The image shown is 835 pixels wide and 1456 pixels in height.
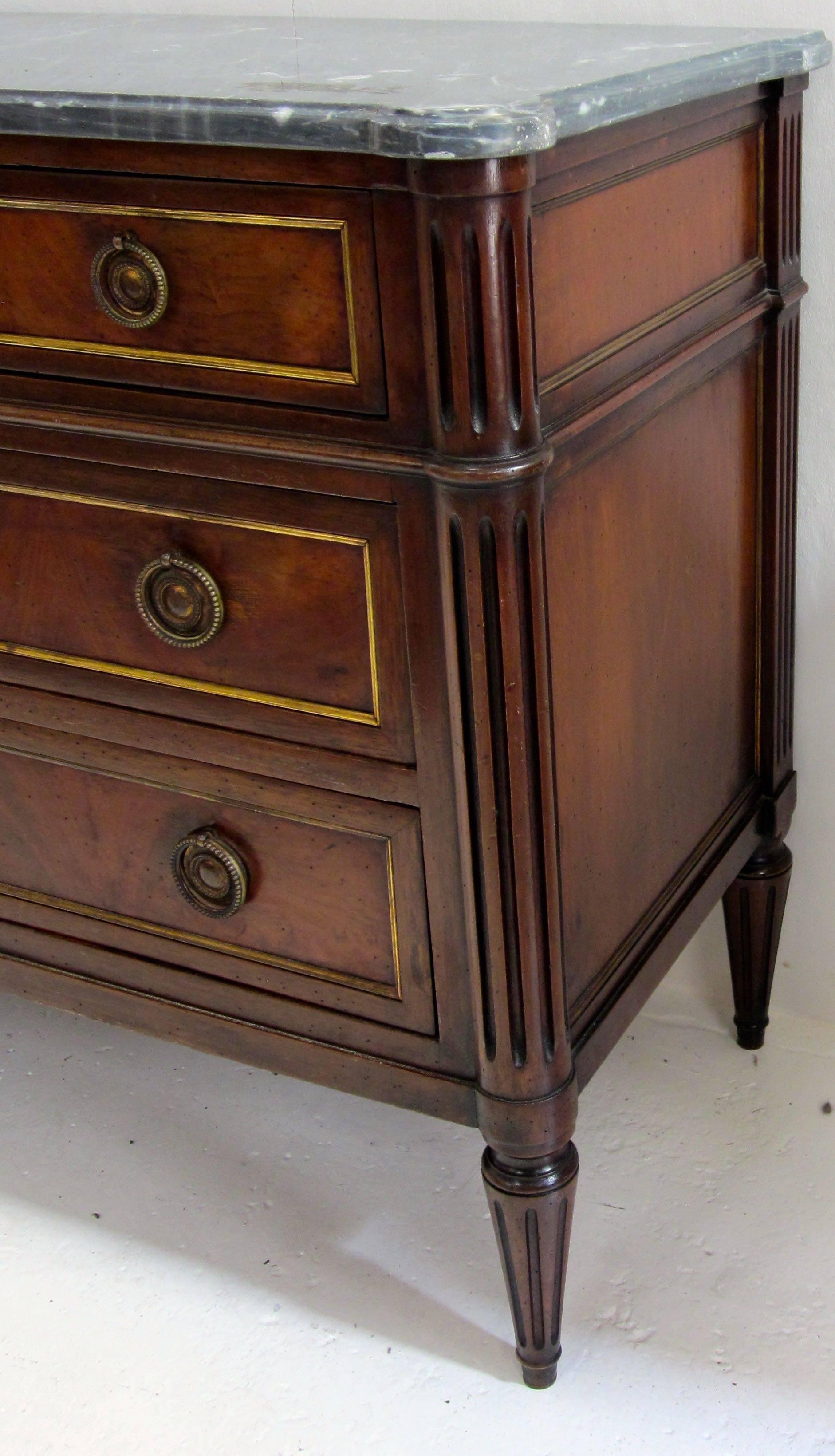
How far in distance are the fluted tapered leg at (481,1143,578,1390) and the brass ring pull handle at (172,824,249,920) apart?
27cm

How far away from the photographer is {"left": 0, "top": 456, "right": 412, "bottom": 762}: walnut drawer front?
1002mm

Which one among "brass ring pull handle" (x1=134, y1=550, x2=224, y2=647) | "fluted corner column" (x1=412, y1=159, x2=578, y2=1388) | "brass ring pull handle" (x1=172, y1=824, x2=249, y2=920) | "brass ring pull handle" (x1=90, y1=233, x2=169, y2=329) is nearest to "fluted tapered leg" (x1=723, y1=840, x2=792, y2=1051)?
"fluted corner column" (x1=412, y1=159, x2=578, y2=1388)

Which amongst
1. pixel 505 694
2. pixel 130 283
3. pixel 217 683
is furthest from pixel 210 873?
pixel 130 283

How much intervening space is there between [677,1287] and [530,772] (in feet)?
1.87

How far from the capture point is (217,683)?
1.10 m

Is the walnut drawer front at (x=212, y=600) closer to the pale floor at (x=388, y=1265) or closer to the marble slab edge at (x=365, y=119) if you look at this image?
the marble slab edge at (x=365, y=119)

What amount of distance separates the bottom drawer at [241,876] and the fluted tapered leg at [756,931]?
486 mm

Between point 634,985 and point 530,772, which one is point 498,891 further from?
point 634,985

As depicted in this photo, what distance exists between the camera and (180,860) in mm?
1181

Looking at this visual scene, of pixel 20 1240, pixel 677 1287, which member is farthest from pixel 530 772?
pixel 20 1240

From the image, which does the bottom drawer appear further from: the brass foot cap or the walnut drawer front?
the brass foot cap

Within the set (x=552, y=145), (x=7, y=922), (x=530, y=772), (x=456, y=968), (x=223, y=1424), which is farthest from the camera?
(x=7, y=922)

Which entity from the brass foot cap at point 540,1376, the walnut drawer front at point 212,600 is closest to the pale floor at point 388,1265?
the brass foot cap at point 540,1376

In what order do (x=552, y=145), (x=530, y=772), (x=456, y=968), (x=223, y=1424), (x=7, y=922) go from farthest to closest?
1. (x=7, y=922)
2. (x=223, y=1424)
3. (x=456, y=968)
4. (x=530, y=772)
5. (x=552, y=145)
